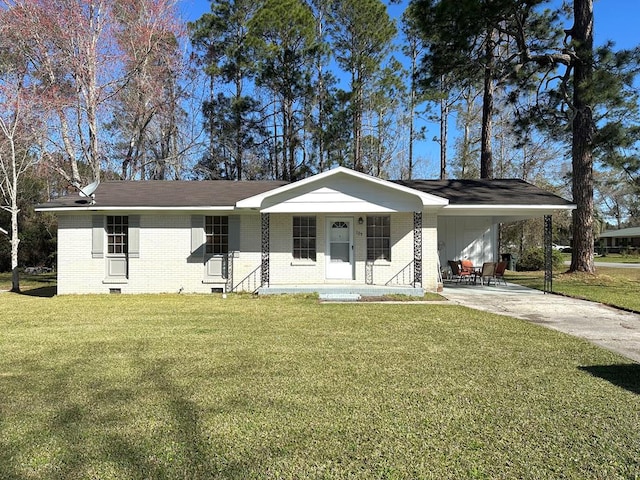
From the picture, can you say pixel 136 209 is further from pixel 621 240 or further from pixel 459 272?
pixel 621 240

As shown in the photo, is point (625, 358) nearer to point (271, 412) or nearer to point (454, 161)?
point (271, 412)

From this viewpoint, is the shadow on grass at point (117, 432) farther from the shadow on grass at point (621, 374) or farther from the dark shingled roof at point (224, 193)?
the dark shingled roof at point (224, 193)

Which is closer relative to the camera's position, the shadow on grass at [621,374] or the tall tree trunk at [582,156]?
the shadow on grass at [621,374]

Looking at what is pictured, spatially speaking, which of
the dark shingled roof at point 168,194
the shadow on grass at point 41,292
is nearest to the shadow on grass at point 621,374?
the dark shingled roof at point 168,194

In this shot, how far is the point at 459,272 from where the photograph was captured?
577 inches

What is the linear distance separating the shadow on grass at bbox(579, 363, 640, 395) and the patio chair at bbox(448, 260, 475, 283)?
910 centimetres

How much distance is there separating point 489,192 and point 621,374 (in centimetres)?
989

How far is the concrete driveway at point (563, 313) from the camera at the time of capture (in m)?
6.94

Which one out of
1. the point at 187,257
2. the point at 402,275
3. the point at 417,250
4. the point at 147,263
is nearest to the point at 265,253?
the point at 187,257

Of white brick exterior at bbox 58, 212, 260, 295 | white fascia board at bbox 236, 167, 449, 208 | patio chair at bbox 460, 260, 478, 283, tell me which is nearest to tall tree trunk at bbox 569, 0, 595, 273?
patio chair at bbox 460, 260, 478, 283

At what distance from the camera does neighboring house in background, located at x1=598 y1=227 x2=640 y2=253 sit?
50234 millimetres

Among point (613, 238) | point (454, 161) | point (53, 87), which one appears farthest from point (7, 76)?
point (613, 238)

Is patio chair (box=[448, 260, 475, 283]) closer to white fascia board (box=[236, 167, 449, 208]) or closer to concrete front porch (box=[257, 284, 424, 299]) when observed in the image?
concrete front porch (box=[257, 284, 424, 299])

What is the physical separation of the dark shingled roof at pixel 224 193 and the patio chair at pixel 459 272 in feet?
8.74
